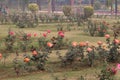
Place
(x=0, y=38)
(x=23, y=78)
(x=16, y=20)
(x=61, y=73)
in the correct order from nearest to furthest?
(x=23, y=78) → (x=61, y=73) → (x=0, y=38) → (x=16, y=20)

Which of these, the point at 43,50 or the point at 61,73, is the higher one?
the point at 43,50

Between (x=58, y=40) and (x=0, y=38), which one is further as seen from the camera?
(x=0, y=38)

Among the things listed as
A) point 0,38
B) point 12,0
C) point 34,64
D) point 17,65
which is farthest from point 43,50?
point 12,0

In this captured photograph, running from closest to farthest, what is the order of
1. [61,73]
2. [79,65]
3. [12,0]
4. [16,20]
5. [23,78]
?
[23,78] < [61,73] < [79,65] < [16,20] < [12,0]

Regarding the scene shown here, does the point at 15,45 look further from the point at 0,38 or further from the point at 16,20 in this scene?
the point at 16,20

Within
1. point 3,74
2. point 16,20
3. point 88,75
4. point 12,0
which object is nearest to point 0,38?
point 3,74

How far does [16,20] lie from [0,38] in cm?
814

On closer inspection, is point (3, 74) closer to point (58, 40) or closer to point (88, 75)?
point (88, 75)

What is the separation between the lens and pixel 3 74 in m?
8.01

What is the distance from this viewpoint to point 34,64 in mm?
8359

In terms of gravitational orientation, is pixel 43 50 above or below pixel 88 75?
above

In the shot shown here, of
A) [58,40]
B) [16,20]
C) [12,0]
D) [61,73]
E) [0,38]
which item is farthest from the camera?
[12,0]

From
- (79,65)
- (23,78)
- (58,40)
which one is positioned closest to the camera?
(23,78)

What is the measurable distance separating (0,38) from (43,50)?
16.9ft
